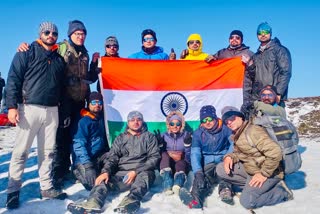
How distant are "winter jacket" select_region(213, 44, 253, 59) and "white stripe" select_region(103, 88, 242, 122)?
0.86 meters

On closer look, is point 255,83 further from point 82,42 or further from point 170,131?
point 82,42

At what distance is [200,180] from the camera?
570 centimetres

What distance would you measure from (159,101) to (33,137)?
11.0 ft

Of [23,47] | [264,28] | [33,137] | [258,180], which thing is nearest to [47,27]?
[23,47]

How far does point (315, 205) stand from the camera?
5.38 meters

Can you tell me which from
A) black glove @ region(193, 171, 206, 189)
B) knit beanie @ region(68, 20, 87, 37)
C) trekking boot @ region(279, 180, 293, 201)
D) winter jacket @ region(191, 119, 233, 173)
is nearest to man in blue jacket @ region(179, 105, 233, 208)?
winter jacket @ region(191, 119, 233, 173)

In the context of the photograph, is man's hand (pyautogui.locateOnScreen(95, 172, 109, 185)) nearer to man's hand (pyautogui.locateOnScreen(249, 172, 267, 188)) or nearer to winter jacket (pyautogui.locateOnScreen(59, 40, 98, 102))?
winter jacket (pyautogui.locateOnScreen(59, 40, 98, 102))

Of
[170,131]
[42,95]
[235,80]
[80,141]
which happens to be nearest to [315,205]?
[170,131]

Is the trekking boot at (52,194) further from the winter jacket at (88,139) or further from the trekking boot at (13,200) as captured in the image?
the winter jacket at (88,139)

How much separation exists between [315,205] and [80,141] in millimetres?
4364

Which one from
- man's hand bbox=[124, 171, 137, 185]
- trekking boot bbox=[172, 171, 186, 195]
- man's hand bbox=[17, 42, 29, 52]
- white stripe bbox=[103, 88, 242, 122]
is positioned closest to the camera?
man's hand bbox=[17, 42, 29, 52]

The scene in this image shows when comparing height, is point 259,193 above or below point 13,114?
below

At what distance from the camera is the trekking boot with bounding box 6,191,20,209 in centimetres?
527

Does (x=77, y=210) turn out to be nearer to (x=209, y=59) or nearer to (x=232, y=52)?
(x=209, y=59)
